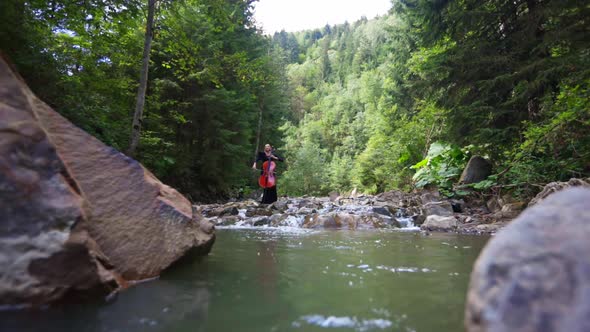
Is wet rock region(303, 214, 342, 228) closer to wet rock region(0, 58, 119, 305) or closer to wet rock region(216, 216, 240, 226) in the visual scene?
wet rock region(216, 216, 240, 226)

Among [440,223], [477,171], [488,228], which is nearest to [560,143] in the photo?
[488,228]

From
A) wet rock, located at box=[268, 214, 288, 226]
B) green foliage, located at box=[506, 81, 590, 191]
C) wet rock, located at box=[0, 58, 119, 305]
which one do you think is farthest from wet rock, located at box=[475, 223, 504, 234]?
wet rock, located at box=[0, 58, 119, 305]

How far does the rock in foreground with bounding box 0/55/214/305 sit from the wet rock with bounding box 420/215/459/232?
228 inches

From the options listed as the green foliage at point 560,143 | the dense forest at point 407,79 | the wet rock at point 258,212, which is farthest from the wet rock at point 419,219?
the wet rock at point 258,212

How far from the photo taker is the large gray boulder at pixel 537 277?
1.20 meters

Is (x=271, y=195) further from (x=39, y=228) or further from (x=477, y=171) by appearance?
(x=39, y=228)

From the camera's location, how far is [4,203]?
2262 mm

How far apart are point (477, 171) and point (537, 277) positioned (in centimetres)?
982

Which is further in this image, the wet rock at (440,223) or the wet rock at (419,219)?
the wet rock at (419,219)

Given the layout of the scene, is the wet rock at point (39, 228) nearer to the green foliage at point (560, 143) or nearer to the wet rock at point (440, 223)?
the wet rock at point (440, 223)

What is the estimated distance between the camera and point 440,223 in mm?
7574

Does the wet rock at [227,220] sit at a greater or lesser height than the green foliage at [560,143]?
lesser

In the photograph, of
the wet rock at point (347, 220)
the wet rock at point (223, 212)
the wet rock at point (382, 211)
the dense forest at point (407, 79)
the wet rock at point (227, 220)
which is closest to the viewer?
the dense forest at point (407, 79)

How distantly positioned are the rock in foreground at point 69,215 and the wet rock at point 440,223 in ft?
19.0
